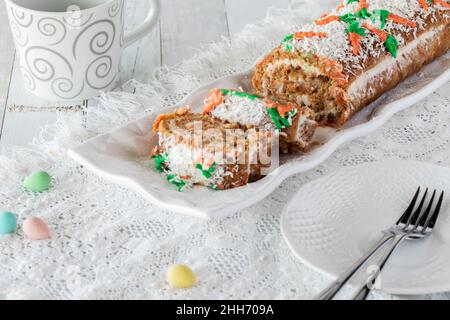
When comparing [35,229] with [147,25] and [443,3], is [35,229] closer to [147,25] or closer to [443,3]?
[147,25]

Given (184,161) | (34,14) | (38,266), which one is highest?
(34,14)

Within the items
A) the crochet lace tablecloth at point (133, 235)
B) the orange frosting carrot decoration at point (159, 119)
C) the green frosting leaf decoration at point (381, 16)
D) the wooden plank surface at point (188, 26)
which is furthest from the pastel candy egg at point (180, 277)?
the wooden plank surface at point (188, 26)

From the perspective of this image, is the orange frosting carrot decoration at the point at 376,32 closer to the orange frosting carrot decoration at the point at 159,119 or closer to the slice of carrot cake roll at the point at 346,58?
the slice of carrot cake roll at the point at 346,58

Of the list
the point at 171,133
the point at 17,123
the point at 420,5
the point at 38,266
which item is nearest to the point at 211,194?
the point at 171,133

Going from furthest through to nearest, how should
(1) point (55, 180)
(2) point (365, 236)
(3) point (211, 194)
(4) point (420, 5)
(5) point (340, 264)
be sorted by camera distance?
1. (4) point (420, 5)
2. (1) point (55, 180)
3. (3) point (211, 194)
4. (2) point (365, 236)
5. (5) point (340, 264)

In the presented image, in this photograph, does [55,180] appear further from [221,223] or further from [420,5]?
[420,5]

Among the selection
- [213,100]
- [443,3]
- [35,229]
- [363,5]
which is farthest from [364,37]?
[35,229]
